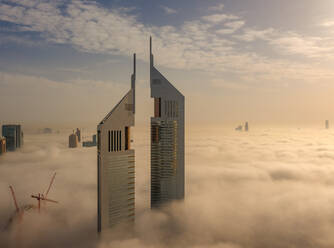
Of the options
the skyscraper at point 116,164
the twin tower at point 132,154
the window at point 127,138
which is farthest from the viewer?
the window at point 127,138

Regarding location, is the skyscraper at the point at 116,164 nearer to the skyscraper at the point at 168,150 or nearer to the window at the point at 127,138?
the window at the point at 127,138

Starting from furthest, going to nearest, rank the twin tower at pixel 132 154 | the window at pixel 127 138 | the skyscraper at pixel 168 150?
the skyscraper at pixel 168 150 → the window at pixel 127 138 → the twin tower at pixel 132 154

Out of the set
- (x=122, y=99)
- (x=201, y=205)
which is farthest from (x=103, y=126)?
(x=201, y=205)

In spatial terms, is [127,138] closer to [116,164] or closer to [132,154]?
[132,154]

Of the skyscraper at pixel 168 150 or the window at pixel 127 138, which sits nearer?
the window at pixel 127 138

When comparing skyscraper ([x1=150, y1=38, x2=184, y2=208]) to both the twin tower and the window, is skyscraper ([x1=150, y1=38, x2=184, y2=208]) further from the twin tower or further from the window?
the window

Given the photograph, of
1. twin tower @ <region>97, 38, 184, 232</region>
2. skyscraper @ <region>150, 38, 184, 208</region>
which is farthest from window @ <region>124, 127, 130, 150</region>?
skyscraper @ <region>150, 38, 184, 208</region>

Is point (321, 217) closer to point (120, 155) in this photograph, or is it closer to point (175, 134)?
point (175, 134)

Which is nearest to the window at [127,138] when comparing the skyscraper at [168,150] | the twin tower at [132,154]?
the twin tower at [132,154]
